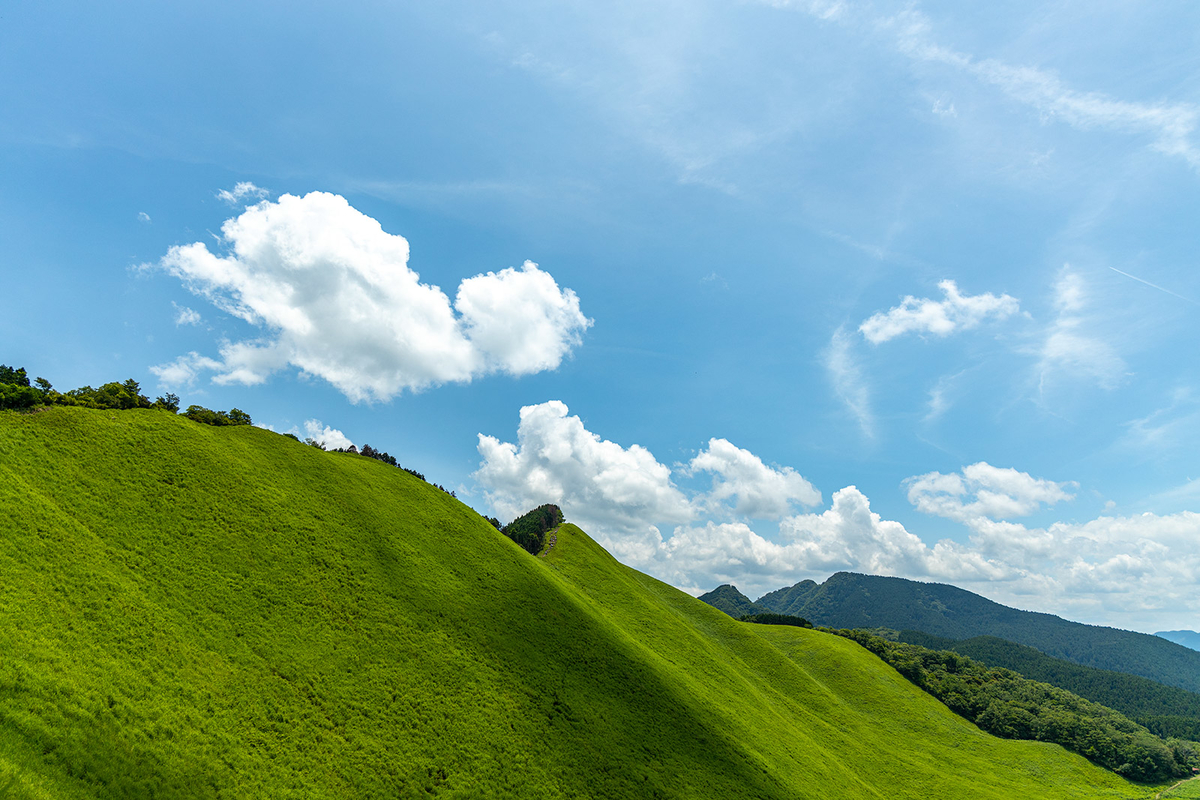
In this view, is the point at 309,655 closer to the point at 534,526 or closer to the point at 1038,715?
the point at 534,526

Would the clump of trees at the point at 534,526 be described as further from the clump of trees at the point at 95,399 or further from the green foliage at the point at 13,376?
the green foliage at the point at 13,376

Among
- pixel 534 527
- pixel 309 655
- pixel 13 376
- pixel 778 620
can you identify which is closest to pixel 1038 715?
pixel 778 620

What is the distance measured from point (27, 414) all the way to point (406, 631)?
3405 cm

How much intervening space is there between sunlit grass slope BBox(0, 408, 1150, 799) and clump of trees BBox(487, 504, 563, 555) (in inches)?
1144

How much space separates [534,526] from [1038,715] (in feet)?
367

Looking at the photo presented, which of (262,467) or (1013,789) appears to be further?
(1013,789)

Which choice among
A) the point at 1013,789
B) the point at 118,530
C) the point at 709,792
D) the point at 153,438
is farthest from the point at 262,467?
the point at 1013,789

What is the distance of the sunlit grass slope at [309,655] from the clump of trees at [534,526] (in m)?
29.0

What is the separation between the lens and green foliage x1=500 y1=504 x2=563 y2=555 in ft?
303

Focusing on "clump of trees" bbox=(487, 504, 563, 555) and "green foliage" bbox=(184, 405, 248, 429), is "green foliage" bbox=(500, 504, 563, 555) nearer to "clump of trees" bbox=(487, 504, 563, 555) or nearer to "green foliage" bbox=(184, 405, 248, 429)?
"clump of trees" bbox=(487, 504, 563, 555)

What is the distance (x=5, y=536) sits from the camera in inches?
1104

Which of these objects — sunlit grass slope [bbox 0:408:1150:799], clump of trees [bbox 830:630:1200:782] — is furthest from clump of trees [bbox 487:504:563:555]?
clump of trees [bbox 830:630:1200:782]

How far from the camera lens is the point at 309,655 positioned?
111 ft

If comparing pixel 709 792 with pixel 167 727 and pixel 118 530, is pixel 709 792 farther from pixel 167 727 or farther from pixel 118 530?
pixel 118 530
